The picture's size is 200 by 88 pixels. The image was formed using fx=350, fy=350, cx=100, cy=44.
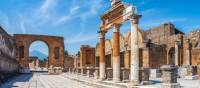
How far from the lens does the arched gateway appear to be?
5069 centimetres

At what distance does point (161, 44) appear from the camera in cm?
3250

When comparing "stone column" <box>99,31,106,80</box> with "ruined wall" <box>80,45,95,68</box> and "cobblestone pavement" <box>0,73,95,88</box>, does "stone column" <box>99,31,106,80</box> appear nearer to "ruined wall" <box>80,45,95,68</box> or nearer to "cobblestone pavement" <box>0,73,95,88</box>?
Result: "cobblestone pavement" <box>0,73,95,88</box>

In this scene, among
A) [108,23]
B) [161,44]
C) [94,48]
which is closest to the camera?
[108,23]

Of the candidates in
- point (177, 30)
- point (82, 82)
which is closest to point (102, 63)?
point (82, 82)

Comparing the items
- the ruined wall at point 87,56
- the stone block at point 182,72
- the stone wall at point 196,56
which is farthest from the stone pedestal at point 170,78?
the ruined wall at point 87,56

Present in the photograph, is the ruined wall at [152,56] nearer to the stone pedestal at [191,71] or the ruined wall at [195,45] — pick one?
the ruined wall at [195,45]

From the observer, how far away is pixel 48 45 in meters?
52.0

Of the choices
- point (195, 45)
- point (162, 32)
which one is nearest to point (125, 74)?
point (195, 45)

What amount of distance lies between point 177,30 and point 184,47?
607 centimetres

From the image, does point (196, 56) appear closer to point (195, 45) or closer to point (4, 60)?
point (195, 45)

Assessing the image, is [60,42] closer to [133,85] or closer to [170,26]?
[170,26]

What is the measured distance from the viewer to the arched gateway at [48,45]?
5069 centimetres

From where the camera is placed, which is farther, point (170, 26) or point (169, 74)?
point (170, 26)

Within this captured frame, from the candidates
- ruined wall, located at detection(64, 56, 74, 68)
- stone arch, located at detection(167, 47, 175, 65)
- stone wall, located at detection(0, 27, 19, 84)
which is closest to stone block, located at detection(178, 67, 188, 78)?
stone arch, located at detection(167, 47, 175, 65)
